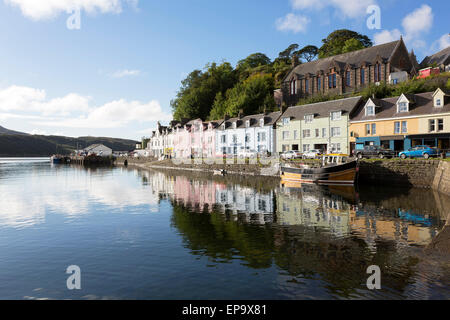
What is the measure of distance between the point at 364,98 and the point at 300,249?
175 ft

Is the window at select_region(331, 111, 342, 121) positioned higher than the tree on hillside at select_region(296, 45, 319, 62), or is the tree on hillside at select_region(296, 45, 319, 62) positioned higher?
the tree on hillside at select_region(296, 45, 319, 62)

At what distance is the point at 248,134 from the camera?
7350cm

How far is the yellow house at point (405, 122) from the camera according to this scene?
4403 centimetres

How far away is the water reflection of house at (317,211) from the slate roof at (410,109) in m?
23.8

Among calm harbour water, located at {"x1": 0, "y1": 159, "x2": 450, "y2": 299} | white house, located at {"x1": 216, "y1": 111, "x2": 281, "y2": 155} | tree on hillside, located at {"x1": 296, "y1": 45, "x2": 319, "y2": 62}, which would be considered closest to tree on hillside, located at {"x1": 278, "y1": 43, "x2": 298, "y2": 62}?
tree on hillside, located at {"x1": 296, "y1": 45, "x2": 319, "y2": 62}

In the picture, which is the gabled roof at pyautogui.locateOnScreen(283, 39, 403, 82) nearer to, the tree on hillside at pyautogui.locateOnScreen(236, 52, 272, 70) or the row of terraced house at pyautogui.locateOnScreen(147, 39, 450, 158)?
the row of terraced house at pyautogui.locateOnScreen(147, 39, 450, 158)

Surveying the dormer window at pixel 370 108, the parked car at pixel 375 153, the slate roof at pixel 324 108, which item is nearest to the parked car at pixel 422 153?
the parked car at pixel 375 153

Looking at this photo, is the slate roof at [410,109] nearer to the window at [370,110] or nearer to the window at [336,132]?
the window at [370,110]

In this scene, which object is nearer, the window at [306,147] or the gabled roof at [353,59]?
the window at [306,147]

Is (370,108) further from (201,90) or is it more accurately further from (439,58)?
(201,90)

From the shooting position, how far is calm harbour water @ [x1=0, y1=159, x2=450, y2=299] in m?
10.7

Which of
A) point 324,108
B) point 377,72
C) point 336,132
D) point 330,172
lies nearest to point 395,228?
point 330,172

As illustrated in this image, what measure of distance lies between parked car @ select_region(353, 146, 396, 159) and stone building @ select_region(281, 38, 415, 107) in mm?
29347
